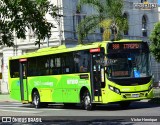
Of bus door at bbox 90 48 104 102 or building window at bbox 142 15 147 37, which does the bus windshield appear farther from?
building window at bbox 142 15 147 37

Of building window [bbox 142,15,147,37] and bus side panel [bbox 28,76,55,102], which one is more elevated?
building window [bbox 142,15,147,37]

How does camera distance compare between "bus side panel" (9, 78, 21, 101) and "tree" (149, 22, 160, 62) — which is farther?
"tree" (149, 22, 160, 62)

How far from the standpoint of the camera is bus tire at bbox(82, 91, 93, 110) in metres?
21.1

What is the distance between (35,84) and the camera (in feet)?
84.6

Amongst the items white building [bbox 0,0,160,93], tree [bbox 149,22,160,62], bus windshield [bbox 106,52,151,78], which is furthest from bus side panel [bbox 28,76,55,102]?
tree [bbox 149,22,160,62]

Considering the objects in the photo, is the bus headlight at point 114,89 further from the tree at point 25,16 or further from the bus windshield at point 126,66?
the tree at point 25,16

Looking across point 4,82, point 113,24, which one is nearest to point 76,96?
point 113,24

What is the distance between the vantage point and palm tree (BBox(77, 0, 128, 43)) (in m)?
33.0

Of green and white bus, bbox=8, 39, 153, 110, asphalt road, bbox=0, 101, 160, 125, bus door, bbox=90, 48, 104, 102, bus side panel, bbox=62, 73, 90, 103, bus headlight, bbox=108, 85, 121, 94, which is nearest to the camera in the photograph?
asphalt road, bbox=0, 101, 160, 125

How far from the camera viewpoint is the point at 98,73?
20734 millimetres

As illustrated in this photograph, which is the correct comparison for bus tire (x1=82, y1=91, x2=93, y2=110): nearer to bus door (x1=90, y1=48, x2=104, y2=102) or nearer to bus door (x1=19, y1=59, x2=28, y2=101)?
bus door (x1=90, y1=48, x2=104, y2=102)

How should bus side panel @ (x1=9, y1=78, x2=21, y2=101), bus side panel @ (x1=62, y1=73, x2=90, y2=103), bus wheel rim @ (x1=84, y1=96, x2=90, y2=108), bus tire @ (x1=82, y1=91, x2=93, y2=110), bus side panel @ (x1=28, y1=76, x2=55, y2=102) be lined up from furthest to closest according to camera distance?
bus side panel @ (x1=9, y1=78, x2=21, y2=101), bus side panel @ (x1=28, y1=76, x2=55, y2=102), bus side panel @ (x1=62, y1=73, x2=90, y2=103), bus wheel rim @ (x1=84, y1=96, x2=90, y2=108), bus tire @ (x1=82, y1=91, x2=93, y2=110)

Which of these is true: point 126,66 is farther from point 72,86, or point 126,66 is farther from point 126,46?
point 72,86

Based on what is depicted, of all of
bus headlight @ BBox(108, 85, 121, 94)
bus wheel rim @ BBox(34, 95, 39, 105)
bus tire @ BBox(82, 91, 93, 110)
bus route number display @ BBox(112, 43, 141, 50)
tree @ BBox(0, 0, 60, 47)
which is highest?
tree @ BBox(0, 0, 60, 47)
